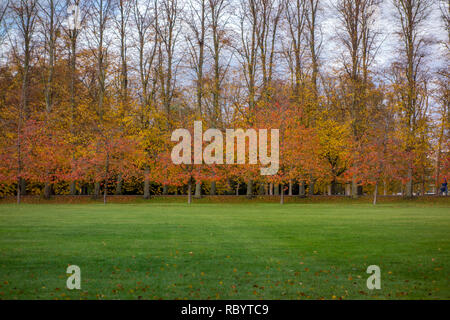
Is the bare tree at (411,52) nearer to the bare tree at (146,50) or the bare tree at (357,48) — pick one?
the bare tree at (357,48)

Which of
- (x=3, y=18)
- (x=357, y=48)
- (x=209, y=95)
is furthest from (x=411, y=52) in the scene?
(x=3, y=18)

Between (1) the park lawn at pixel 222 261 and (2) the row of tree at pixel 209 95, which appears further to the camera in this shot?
(2) the row of tree at pixel 209 95

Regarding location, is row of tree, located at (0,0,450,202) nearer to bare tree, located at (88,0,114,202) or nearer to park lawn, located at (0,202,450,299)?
bare tree, located at (88,0,114,202)

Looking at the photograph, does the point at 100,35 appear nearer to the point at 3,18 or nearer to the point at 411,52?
the point at 3,18

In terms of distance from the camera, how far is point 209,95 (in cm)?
4319

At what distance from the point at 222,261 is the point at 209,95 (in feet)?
114

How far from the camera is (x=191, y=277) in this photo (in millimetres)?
8320

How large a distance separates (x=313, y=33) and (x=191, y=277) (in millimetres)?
40570

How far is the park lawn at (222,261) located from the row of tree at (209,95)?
21759 millimetres

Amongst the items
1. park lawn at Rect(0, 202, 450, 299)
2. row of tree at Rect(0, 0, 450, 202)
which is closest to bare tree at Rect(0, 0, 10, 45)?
row of tree at Rect(0, 0, 450, 202)

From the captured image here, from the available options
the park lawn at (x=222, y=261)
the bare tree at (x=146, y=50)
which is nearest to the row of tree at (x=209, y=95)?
the bare tree at (x=146, y=50)

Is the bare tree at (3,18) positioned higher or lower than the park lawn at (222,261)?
higher

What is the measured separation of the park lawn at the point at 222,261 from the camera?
292 inches
